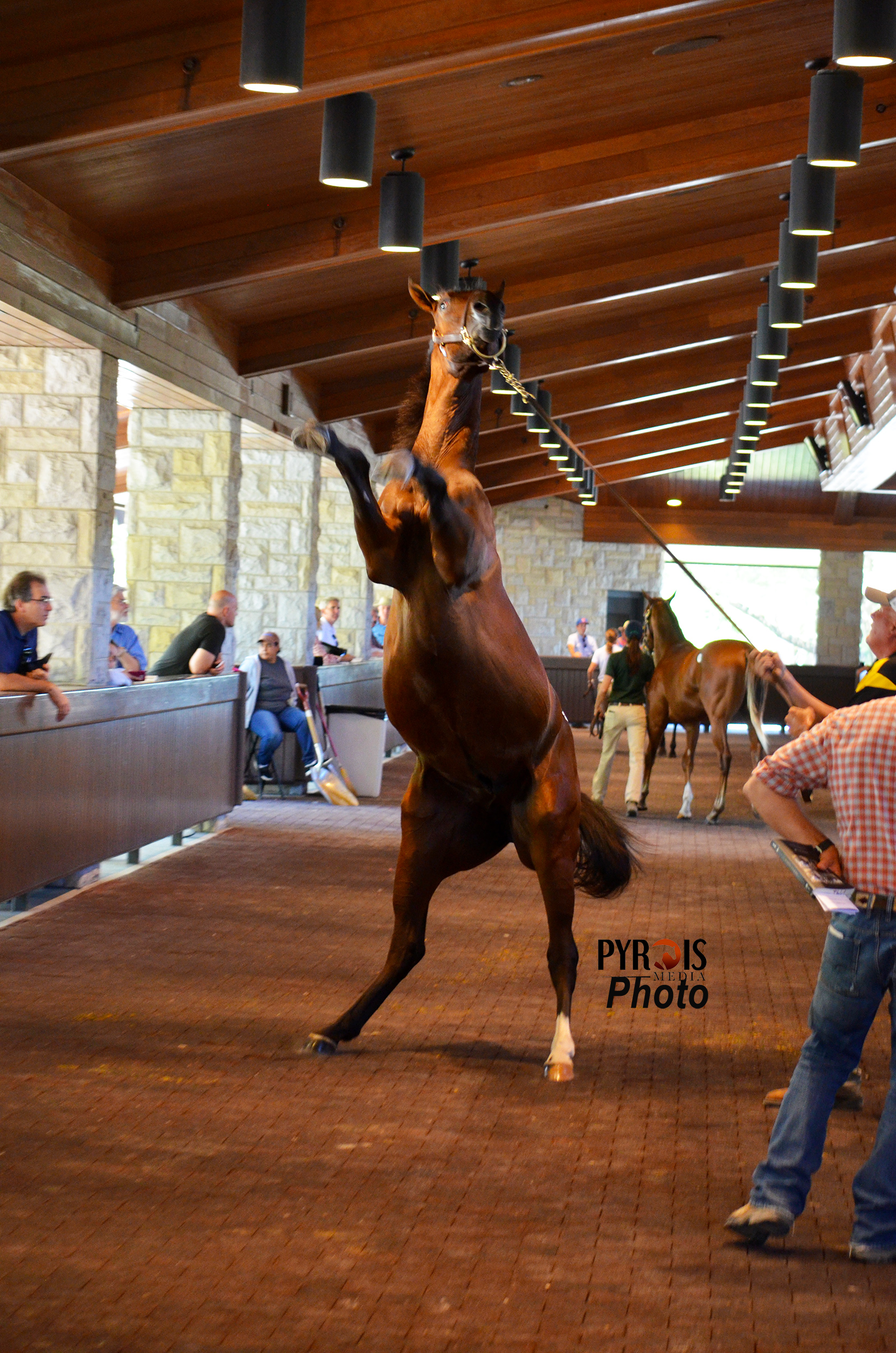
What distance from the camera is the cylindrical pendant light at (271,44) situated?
496 cm

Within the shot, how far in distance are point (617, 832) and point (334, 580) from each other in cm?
1264

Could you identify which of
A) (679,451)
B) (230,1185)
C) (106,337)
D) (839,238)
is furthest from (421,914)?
(679,451)

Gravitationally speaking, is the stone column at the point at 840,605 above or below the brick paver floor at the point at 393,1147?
above

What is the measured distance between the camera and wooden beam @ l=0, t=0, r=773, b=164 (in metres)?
5.80

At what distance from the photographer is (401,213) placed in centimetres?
725

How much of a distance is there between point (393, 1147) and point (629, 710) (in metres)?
8.29

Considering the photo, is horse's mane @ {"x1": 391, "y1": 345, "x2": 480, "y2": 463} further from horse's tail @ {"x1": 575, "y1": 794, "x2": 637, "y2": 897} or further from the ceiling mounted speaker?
the ceiling mounted speaker

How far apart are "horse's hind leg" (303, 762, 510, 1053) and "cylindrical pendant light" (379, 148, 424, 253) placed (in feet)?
11.4

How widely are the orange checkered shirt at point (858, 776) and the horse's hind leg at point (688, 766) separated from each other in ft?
28.3

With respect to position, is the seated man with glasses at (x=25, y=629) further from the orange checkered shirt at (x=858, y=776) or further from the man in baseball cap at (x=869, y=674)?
the orange checkered shirt at (x=858, y=776)

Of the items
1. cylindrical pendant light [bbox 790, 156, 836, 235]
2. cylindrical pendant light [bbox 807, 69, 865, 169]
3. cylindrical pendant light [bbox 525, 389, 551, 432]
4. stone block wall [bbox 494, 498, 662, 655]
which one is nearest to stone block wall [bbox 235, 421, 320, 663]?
cylindrical pendant light [bbox 525, 389, 551, 432]

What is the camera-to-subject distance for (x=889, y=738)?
10.4 ft

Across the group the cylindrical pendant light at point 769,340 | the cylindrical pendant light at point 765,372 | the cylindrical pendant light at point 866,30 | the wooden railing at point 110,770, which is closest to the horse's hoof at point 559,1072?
the wooden railing at point 110,770

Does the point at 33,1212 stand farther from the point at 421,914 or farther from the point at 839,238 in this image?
the point at 839,238
